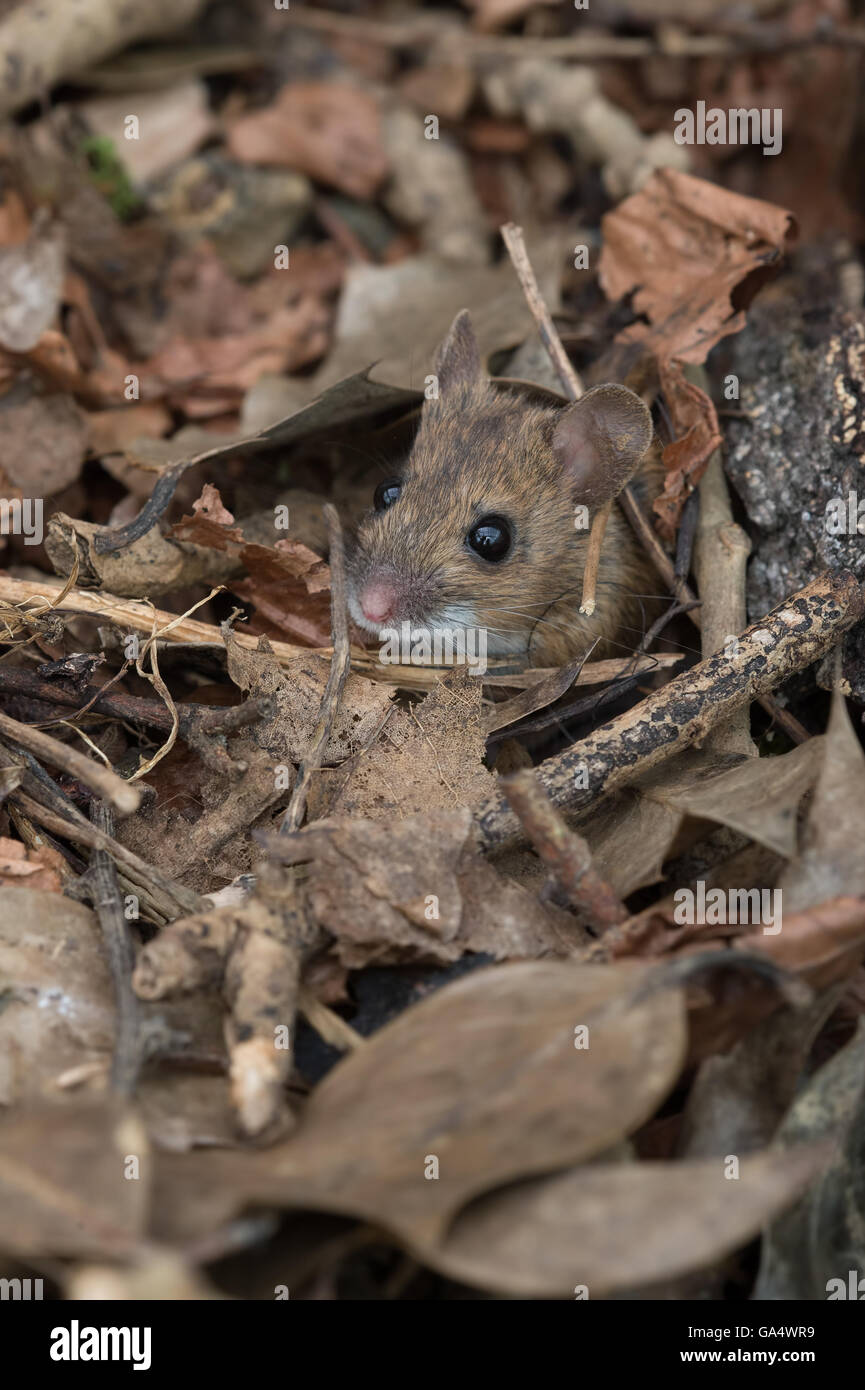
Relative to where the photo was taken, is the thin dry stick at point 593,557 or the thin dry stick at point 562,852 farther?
the thin dry stick at point 593,557

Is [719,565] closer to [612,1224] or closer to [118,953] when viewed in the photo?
[118,953]

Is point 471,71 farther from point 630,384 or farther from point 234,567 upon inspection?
point 234,567

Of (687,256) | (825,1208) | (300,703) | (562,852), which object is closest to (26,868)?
(300,703)

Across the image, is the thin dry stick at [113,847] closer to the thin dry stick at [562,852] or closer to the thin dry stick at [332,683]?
the thin dry stick at [332,683]

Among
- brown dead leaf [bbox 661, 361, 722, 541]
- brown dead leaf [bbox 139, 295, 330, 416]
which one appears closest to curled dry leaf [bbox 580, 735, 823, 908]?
brown dead leaf [bbox 661, 361, 722, 541]

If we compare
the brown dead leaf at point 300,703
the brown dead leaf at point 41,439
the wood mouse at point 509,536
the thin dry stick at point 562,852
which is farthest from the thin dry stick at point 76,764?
the brown dead leaf at point 41,439

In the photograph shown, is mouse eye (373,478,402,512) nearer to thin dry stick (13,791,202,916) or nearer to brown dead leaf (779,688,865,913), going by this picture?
thin dry stick (13,791,202,916)

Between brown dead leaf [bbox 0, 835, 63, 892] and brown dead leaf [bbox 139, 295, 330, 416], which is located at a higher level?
brown dead leaf [bbox 139, 295, 330, 416]
